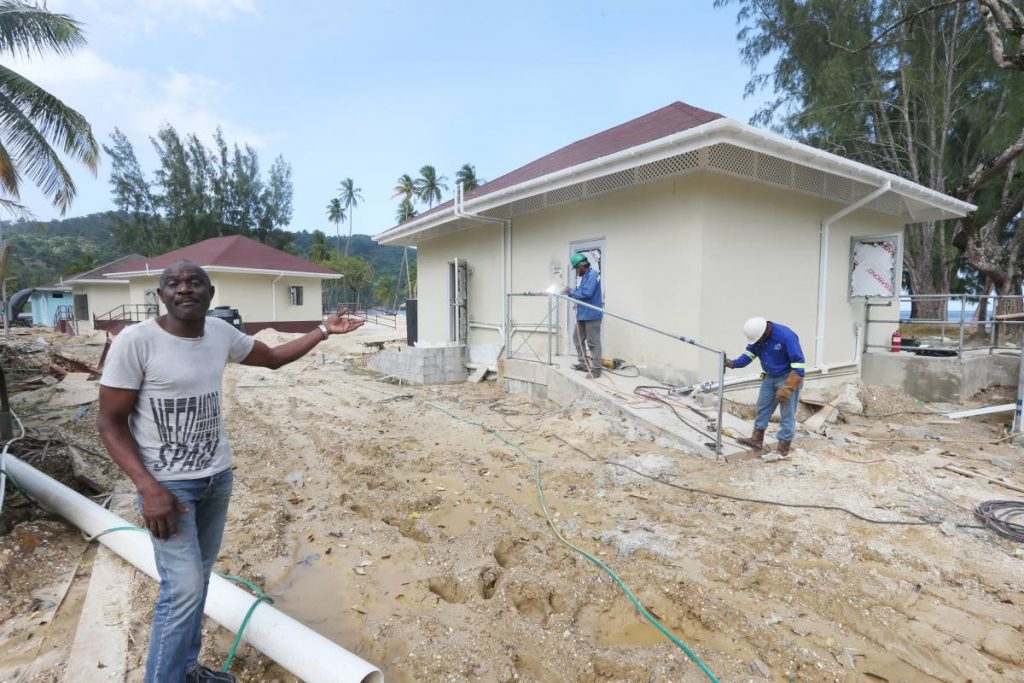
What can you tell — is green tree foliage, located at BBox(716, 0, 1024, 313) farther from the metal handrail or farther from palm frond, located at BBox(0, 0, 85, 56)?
palm frond, located at BBox(0, 0, 85, 56)

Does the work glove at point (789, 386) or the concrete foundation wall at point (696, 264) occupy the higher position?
the concrete foundation wall at point (696, 264)

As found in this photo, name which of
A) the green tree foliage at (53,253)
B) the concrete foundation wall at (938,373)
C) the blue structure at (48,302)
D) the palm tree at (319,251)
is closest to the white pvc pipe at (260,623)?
the concrete foundation wall at (938,373)

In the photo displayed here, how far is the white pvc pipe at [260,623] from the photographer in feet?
6.86

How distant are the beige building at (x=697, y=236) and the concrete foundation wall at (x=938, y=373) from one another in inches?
18.9

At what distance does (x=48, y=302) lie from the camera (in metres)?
38.6

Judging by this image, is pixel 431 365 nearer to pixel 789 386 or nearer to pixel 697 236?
pixel 697 236

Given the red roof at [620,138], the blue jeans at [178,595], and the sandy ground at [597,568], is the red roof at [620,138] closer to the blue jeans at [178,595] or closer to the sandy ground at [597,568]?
the sandy ground at [597,568]

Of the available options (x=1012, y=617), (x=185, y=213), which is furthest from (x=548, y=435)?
(x=185, y=213)

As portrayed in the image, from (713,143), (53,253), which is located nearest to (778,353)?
(713,143)

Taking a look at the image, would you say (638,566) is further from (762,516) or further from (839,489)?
(839,489)

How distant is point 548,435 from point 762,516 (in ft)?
9.21

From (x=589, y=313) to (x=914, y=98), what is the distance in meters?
16.8

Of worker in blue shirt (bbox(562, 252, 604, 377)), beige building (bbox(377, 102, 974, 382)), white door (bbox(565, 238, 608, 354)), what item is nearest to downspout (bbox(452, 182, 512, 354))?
beige building (bbox(377, 102, 974, 382))

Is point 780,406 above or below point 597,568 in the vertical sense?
above
